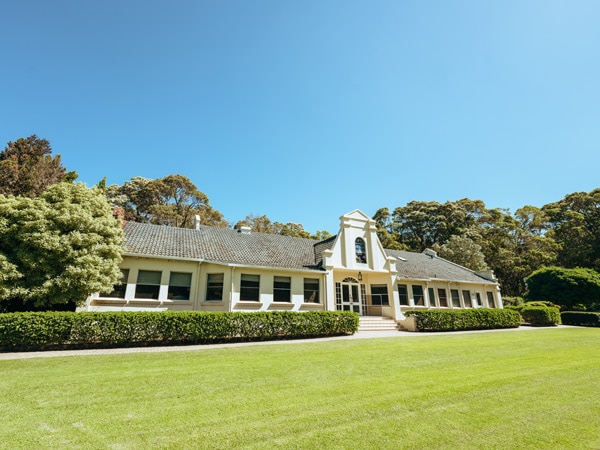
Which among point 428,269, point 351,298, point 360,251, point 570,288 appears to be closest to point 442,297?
point 428,269

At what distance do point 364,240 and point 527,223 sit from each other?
3970 centimetres

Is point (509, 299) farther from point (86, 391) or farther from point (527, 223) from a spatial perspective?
point (86, 391)

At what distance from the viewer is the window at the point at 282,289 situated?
17672 millimetres

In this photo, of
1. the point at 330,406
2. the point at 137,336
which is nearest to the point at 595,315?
the point at 330,406

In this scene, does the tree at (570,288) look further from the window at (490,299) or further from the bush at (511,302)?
the window at (490,299)

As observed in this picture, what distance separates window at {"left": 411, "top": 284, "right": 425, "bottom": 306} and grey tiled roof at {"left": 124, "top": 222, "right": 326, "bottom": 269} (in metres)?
8.24

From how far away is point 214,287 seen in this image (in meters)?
16.6

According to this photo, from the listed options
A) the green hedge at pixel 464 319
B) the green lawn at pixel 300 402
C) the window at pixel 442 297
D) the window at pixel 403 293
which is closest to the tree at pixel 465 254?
the window at pixel 442 297

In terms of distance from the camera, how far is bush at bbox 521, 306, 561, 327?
2117 cm

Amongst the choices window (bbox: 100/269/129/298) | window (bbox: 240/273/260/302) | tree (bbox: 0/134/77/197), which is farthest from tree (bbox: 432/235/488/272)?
tree (bbox: 0/134/77/197)

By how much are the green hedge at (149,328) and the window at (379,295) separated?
6.88m

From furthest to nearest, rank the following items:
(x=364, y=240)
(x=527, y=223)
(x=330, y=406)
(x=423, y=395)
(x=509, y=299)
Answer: (x=527, y=223) → (x=509, y=299) → (x=364, y=240) → (x=423, y=395) → (x=330, y=406)

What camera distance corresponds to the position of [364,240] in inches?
833

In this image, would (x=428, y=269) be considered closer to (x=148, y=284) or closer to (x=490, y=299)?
(x=490, y=299)
